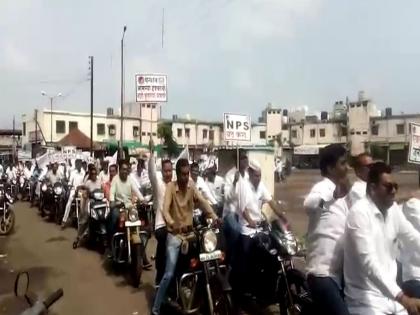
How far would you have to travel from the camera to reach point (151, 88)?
8195 mm

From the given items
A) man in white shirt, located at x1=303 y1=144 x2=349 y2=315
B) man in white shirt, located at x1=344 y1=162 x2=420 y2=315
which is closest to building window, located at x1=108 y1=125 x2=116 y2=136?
man in white shirt, located at x1=303 y1=144 x2=349 y2=315

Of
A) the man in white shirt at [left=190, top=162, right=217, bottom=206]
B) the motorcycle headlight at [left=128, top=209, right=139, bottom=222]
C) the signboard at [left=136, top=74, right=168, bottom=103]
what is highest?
the signboard at [left=136, top=74, right=168, bottom=103]

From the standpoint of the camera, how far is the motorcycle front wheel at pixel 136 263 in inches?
285

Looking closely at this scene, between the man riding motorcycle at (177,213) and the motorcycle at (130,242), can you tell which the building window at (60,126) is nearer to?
the motorcycle at (130,242)

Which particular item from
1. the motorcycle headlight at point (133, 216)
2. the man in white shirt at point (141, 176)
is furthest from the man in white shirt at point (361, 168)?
the man in white shirt at point (141, 176)

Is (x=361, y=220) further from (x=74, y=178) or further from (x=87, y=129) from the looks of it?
(x=87, y=129)

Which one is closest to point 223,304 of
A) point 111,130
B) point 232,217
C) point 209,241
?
point 209,241

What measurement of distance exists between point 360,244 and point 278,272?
2.30 meters

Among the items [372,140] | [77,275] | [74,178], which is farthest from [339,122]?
[77,275]

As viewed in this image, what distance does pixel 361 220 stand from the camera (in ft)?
10.3

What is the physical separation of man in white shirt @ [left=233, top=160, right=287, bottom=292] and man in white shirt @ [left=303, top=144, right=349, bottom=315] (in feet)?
6.95

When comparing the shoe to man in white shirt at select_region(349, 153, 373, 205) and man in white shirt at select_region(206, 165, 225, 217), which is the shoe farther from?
man in white shirt at select_region(349, 153, 373, 205)

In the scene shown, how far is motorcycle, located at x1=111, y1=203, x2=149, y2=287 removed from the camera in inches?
286

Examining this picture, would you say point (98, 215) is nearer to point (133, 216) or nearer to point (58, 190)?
point (133, 216)
